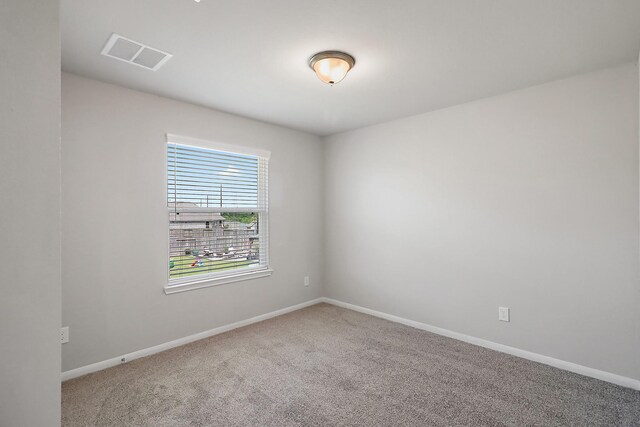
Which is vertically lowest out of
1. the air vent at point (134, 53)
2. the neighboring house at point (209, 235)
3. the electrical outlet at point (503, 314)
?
the electrical outlet at point (503, 314)

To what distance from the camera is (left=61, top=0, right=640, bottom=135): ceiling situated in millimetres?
1785

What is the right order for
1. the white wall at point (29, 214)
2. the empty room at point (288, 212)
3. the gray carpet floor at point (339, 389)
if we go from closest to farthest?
the white wall at point (29, 214) < the empty room at point (288, 212) < the gray carpet floor at point (339, 389)

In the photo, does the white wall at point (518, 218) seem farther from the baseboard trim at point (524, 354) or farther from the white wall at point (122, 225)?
the white wall at point (122, 225)

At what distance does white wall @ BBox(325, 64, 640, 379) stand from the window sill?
1.32 m

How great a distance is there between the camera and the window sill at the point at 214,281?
10.3 feet

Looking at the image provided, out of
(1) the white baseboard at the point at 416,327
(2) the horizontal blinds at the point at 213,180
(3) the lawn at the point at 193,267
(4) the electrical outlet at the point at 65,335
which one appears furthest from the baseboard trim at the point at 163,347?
(2) the horizontal blinds at the point at 213,180

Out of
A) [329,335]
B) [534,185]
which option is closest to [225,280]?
[329,335]

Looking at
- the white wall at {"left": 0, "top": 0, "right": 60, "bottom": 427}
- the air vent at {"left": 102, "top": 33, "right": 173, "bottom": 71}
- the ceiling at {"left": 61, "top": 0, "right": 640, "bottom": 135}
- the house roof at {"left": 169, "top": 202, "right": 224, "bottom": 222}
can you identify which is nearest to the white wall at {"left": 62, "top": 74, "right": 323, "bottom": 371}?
the house roof at {"left": 169, "top": 202, "right": 224, "bottom": 222}

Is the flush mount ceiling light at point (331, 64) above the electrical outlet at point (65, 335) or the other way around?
above

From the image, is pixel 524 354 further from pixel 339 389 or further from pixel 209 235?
pixel 209 235

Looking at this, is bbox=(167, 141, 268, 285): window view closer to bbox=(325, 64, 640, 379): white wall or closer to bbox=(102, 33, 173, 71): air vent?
bbox=(102, 33, 173, 71): air vent

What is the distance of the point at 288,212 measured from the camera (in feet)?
13.9

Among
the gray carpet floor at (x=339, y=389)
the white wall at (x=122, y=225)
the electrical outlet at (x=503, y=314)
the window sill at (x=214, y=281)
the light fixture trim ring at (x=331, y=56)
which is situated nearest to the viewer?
the gray carpet floor at (x=339, y=389)

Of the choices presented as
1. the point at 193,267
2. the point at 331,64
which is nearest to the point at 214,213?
the point at 193,267
